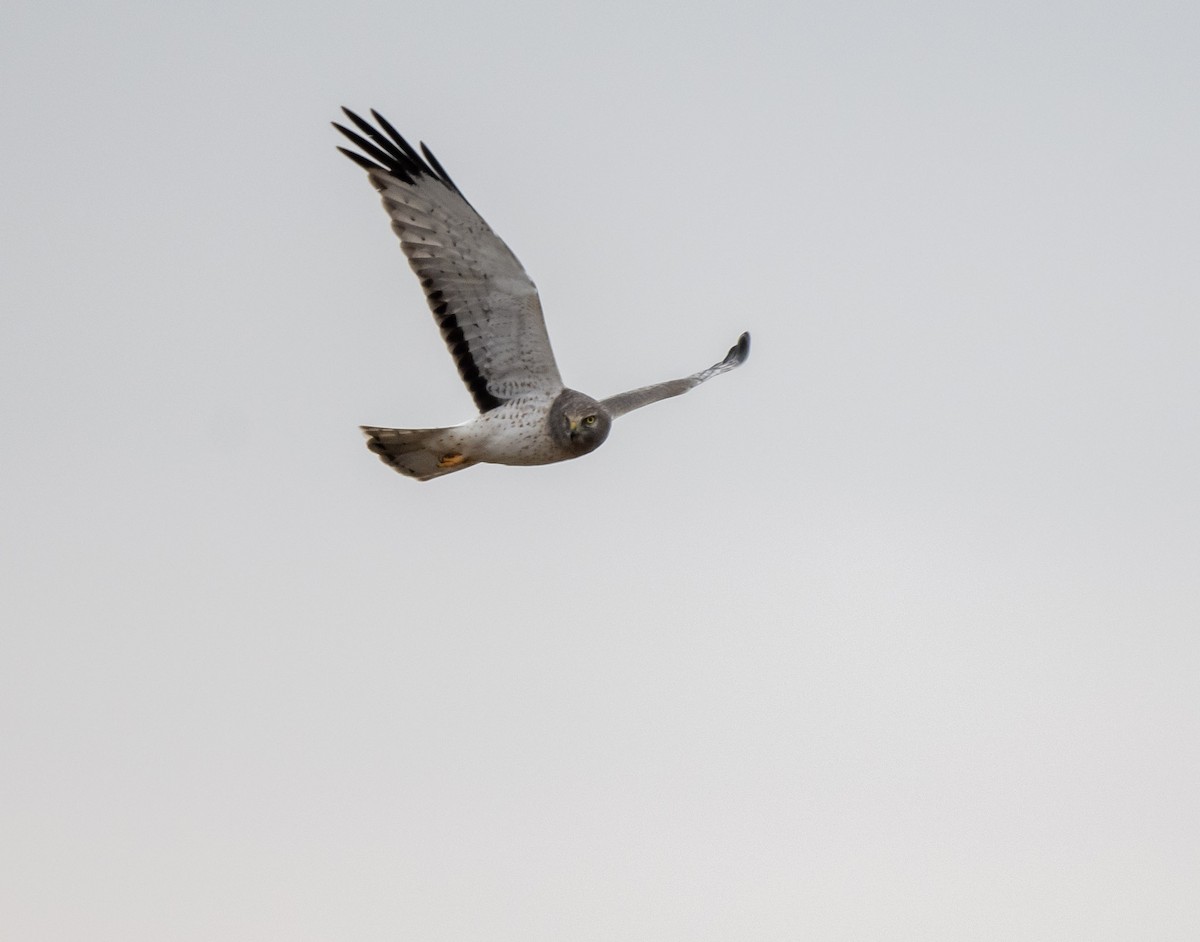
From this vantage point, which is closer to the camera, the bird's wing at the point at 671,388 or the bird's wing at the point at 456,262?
the bird's wing at the point at 456,262

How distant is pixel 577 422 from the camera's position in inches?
511

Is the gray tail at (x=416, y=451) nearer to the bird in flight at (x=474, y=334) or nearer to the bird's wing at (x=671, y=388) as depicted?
the bird in flight at (x=474, y=334)

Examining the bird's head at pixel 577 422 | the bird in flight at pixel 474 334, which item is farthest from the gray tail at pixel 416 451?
the bird's head at pixel 577 422

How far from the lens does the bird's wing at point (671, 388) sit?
1384 centimetres

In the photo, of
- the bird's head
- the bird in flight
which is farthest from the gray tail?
the bird's head

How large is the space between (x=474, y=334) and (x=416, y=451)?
922 mm

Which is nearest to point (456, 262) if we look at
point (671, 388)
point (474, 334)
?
point (474, 334)

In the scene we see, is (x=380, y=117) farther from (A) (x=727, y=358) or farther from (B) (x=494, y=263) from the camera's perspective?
(A) (x=727, y=358)

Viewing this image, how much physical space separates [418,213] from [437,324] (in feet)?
2.60

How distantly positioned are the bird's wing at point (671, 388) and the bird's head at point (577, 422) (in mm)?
417

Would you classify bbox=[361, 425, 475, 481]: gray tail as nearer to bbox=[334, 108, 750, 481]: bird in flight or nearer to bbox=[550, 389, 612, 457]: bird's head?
bbox=[334, 108, 750, 481]: bird in flight

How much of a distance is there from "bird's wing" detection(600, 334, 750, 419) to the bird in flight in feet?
0.99

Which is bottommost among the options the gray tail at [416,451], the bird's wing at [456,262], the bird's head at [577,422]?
the bird's head at [577,422]

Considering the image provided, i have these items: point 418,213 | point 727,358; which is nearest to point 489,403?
point 418,213
